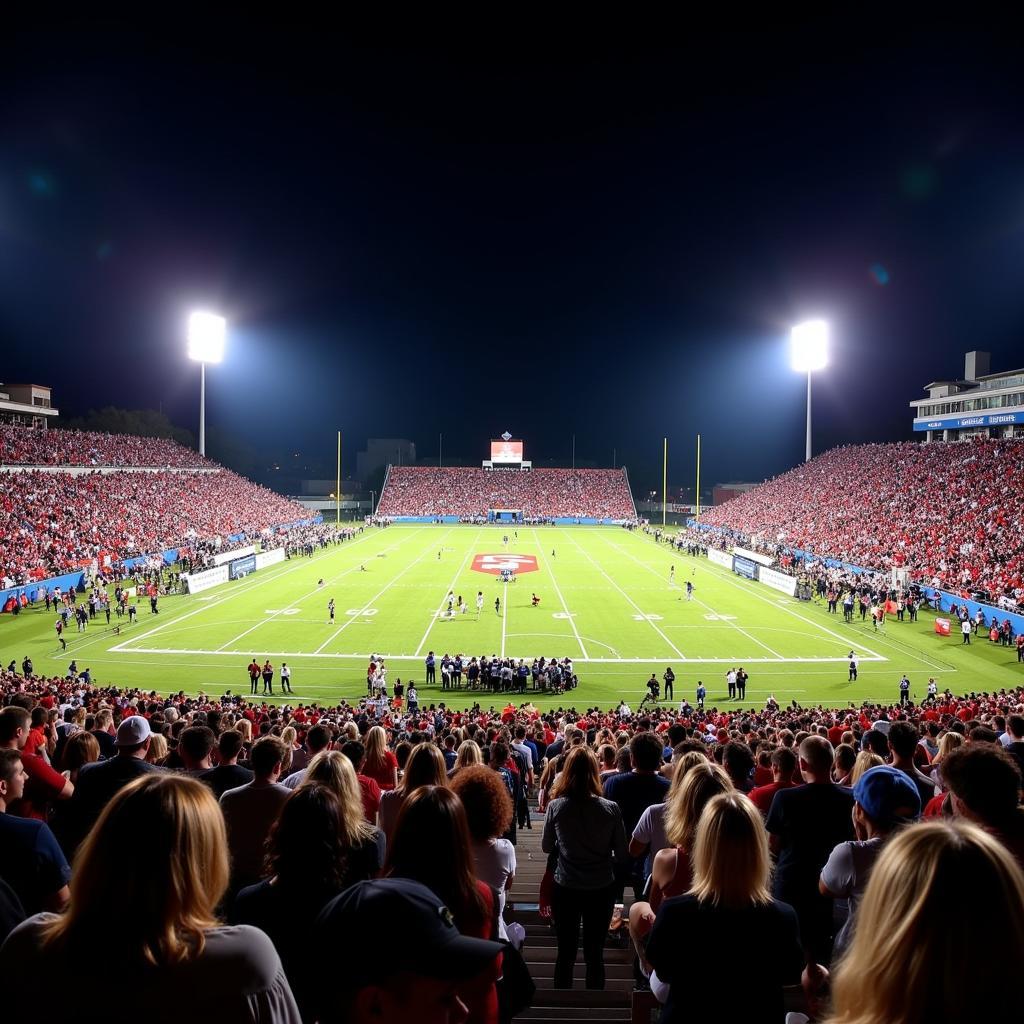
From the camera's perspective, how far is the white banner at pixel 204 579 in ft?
135

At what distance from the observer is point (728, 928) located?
297 cm

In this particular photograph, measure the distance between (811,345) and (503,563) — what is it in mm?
37498

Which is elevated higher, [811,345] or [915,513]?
[811,345]

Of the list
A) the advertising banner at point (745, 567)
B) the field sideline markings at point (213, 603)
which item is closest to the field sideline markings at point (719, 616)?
the advertising banner at point (745, 567)

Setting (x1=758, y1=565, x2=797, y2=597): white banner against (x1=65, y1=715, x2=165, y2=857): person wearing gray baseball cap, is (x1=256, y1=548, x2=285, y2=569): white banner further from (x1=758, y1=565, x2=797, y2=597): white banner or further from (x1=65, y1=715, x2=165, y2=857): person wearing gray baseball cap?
(x1=65, y1=715, x2=165, y2=857): person wearing gray baseball cap

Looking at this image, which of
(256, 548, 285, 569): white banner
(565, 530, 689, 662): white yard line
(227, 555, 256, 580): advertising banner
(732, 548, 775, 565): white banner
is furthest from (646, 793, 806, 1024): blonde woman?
(256, 548, 285, 569): white banner

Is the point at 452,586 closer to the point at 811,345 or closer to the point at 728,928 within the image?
the point at 728,928

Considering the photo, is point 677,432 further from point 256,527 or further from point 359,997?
point 359,997

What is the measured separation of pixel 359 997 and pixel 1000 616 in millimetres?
35511

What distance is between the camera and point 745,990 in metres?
2.96

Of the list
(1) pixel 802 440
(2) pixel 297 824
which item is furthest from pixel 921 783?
(1) pixel 802 440

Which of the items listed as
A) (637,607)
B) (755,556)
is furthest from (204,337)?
(637,607)

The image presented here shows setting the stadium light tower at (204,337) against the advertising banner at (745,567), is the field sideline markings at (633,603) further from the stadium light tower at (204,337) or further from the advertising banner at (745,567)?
the stadium light tower at (204,337)

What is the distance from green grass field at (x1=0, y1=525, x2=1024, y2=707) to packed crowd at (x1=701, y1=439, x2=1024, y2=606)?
439cm
